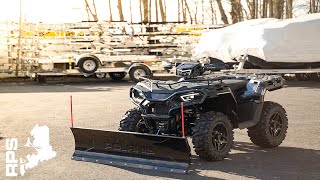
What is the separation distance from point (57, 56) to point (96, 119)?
13793 millimetres

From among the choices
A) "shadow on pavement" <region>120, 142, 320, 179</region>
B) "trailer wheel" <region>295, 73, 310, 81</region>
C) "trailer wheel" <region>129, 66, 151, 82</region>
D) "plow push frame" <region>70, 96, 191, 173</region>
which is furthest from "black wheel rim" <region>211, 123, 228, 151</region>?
"trailer wheel" <region>129, 66, 151, 82</region>

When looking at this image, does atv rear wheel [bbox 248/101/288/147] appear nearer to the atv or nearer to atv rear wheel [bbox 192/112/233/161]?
the atv

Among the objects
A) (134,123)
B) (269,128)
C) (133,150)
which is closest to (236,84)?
(269,128)

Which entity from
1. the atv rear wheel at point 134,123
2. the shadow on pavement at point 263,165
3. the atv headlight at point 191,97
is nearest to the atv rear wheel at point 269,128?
the shadow on pavement at point 263,165

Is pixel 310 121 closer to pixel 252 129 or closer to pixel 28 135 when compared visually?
pixel 252 129

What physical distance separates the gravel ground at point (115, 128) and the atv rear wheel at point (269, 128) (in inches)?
5.2

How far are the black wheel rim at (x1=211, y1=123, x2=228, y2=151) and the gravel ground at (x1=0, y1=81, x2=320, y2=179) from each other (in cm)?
22

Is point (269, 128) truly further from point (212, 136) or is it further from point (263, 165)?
point (212, 136)

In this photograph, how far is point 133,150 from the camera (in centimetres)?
748

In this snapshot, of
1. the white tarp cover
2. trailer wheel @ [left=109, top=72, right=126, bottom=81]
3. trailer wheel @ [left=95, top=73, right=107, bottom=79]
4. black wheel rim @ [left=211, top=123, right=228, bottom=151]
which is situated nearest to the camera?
black wheel rim @ [left=211, top=123, right=228, bottom=151]

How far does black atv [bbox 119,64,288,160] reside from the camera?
7.45 metres

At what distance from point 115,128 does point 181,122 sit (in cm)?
360

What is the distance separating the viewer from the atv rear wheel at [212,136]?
7383 millimetres

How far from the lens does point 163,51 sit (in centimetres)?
2773
